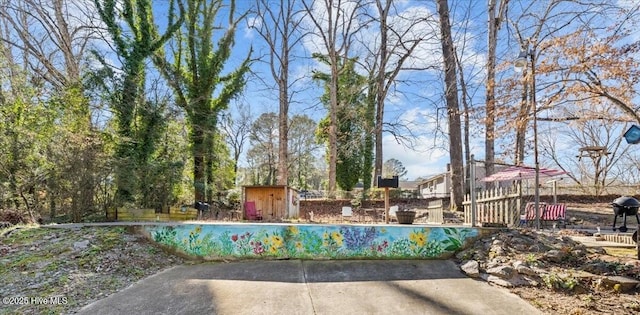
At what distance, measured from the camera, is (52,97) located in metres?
9.61

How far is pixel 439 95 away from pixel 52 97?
501 inches

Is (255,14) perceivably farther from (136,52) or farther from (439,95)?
(439,95)

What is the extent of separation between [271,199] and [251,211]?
838 millimetres

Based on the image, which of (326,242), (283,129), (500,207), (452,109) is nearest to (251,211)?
(326,242)

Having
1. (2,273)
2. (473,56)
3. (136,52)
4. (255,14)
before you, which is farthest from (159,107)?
(473,56)

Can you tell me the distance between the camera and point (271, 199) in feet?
38.2

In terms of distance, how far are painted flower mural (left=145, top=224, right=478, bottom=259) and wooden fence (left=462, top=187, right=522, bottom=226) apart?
893mm

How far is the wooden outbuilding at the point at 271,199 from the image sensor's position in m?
11.5

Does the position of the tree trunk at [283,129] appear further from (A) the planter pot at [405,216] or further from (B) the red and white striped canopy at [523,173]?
(B) the red and white striped canopy at [523,173]

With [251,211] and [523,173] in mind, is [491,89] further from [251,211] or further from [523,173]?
[251,211]

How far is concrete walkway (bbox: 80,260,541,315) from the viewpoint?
4047 mm

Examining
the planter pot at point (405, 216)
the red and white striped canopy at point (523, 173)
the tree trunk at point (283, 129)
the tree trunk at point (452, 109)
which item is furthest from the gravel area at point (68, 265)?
the tree trunk at point (283, 129)

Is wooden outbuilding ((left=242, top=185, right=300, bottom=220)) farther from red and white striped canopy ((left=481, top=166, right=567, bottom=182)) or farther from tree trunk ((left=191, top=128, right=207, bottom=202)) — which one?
red and white striped canopy ((left=481, top=166, right=567, bottom=182))

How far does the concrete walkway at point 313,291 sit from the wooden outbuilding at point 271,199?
5512 mm
